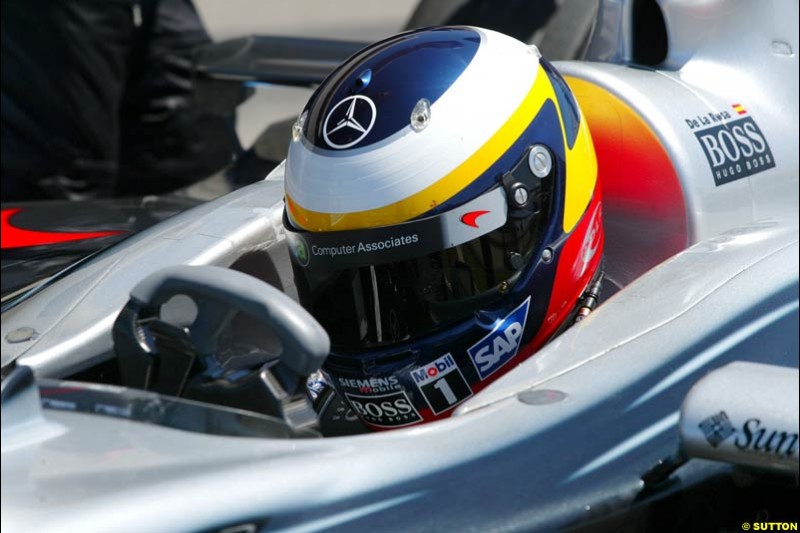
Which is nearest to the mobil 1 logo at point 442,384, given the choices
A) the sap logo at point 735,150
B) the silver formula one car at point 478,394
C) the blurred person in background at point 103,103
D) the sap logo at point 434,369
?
the sap logo at point 434,369

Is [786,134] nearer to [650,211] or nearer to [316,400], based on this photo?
[650,211]

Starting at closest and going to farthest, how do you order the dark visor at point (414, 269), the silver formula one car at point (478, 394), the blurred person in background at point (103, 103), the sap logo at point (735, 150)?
the silver formula one car at point (478, 394) < the dark visor at point (414, 269) < the sap logo at point (735, 150) < the blurred person in background at point (103, 103)

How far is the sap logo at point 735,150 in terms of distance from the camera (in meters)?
2.01

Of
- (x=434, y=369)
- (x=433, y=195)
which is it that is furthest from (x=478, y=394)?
(x=433, y=195)

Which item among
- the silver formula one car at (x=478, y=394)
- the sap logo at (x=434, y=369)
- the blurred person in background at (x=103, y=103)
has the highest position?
the silver formula one car at (x=478, y=394)

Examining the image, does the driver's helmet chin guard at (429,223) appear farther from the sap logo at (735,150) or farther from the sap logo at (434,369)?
the sap logo at (735,150)

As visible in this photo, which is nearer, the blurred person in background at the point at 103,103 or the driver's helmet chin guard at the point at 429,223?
the driver's helmet chin guard at the point at 429,223

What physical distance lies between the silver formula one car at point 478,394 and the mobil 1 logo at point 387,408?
0.17m

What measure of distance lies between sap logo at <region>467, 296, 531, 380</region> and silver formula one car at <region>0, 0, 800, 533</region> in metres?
0.09

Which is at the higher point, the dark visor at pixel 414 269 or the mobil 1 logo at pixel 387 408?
the dark visor at pixel 414 269

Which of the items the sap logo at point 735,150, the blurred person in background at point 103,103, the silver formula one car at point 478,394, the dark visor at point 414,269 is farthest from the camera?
the blurred person in background at point 103,103

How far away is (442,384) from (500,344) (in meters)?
0.10

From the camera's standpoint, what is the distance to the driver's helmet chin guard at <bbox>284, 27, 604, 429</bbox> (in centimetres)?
169

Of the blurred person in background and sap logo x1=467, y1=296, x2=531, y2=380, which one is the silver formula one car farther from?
the blurred person in background
